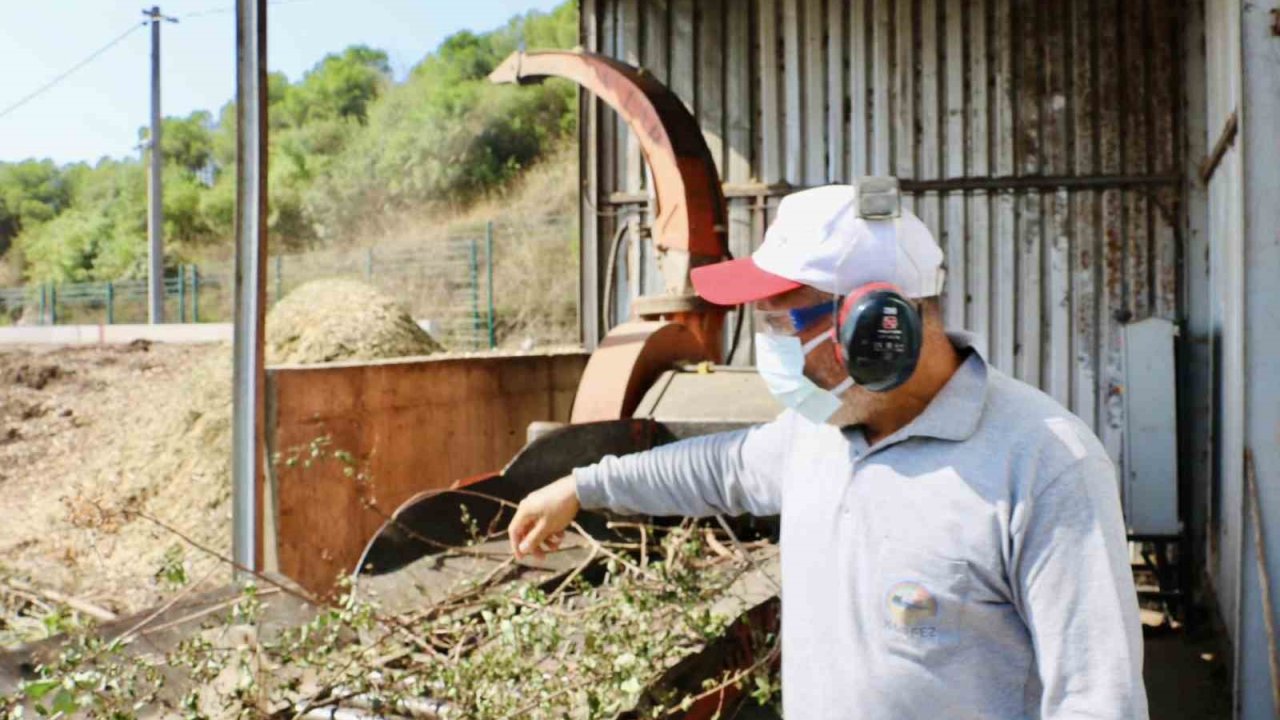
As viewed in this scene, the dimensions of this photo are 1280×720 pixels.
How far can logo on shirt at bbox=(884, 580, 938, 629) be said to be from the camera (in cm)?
197

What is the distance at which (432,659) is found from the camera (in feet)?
11.7

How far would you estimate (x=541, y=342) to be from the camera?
23875 millimetres

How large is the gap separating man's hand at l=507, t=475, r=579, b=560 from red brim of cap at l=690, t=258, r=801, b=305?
0.72 m

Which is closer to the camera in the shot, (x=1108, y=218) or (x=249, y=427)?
(x=249, y=427)

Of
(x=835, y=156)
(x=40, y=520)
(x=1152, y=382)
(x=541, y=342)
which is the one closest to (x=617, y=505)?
(x=1152, y=382)

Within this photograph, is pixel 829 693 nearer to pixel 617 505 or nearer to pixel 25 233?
pixel 617 505

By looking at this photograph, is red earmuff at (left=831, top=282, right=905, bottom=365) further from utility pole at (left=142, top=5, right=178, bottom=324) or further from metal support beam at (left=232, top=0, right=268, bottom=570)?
utility pole at (left=142, top=5, right=178, bottom=324)

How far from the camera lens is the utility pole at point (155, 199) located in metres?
23.6

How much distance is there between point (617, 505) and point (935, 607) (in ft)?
3.31

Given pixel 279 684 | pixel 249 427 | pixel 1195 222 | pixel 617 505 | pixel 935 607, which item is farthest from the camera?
pixel 1195 222

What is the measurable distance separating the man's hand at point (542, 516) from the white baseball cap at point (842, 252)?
0.80m

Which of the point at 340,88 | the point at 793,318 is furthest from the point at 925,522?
the point at 340,88

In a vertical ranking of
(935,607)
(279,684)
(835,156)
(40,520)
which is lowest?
(40,520)

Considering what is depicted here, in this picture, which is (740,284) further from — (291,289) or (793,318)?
(291,289)
